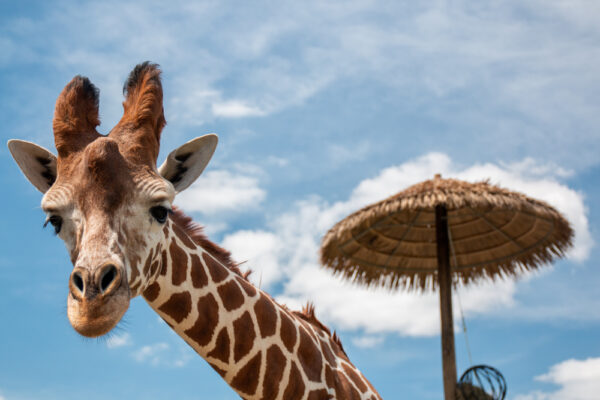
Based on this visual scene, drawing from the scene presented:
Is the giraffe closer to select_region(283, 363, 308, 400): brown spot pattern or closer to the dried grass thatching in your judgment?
select_region(283, 363, 308, 400): brown spot pattern

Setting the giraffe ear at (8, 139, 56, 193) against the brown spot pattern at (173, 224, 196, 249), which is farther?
the brown spot pattern at (173, 224, 196, 249)

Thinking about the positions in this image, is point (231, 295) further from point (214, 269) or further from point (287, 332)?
point (287, 332)

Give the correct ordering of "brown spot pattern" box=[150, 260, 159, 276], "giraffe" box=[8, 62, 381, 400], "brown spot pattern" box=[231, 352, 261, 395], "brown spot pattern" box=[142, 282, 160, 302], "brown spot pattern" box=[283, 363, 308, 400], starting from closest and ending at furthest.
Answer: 1. "giraffe" box=[8, 62, 381, 400]
2. "brown spot pattern" box=[150, 260, 159, 276]
3. "brown spot pattern" box=[142, 282, 160, 302]
4. "brown spot pattern" box=[231, 352, 261, 395]
5. "brown spot pattern" box=[283, 363, 308, 400]

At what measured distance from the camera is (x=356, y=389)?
171 inches

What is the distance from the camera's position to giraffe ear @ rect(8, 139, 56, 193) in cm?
347

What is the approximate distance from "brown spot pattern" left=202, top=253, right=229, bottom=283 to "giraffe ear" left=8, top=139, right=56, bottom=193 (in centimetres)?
104

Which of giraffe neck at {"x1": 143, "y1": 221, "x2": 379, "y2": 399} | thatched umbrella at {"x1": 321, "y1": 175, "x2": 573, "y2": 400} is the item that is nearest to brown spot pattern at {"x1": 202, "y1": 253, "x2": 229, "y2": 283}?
giraffe neck at {"x1": 143, "y1": 221, "x2": 379, "y2": 399}

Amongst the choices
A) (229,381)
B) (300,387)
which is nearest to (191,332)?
(229,381)

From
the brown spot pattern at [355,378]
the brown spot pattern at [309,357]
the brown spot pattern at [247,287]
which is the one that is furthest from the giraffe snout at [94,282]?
the brown spot pattern at [355,378]

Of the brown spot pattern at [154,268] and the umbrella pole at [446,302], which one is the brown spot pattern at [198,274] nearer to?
the brown spot pattern at [154,268]

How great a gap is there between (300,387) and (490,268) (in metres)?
8.77

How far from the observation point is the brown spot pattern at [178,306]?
3484 mm

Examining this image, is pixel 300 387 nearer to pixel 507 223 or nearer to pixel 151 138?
pixel 151 138

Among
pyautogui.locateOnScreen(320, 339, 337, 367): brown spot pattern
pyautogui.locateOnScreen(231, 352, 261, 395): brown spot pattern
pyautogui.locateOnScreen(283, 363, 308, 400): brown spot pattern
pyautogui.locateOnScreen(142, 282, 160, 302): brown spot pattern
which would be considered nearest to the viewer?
pyautogui.locateOnScreen(142, 282, 160, 302): brown spot pattern
